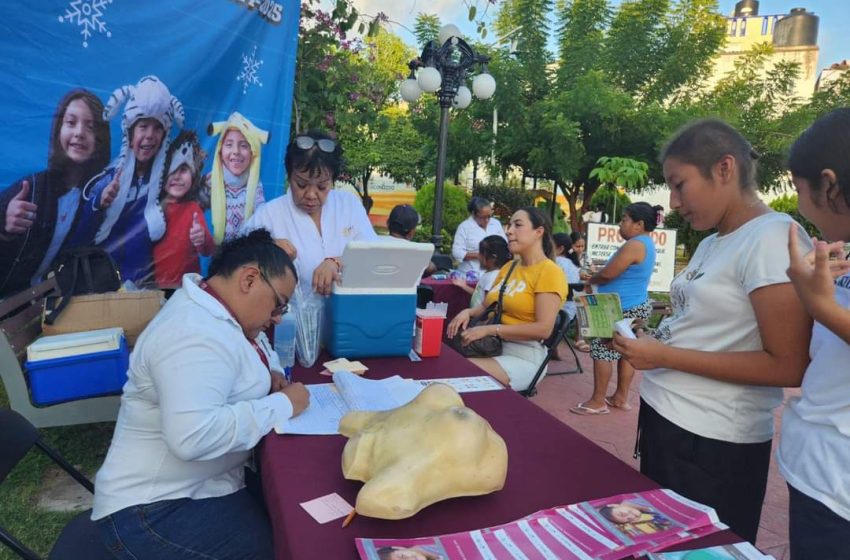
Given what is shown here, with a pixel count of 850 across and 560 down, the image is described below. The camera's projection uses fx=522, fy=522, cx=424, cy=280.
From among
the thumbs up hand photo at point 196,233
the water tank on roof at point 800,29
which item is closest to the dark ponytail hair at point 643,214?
the thumbs up hand photo at point 196,233

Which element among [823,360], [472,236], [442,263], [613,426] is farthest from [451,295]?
[823,360]

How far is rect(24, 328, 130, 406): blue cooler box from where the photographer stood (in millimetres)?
2363

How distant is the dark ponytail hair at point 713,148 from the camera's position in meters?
1.36

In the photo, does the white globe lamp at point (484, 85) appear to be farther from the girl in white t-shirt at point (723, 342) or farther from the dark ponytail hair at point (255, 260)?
the dark ponytail hair at point (255, 260)

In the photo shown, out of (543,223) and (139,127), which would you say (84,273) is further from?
(543,223)

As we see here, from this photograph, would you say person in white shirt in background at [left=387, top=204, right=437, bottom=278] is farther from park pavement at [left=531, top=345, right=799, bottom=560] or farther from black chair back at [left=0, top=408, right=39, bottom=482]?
black chair back at [left=0, top=408, right=39, bottom=482]

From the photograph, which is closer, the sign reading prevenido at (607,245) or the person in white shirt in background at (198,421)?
the person in white shirt in background at (198,421)

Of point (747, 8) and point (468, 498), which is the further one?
point (747, 8)

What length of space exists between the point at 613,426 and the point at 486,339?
1.74 meters

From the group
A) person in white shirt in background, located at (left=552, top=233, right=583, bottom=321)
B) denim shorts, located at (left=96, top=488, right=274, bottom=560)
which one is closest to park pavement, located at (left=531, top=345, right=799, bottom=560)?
person in white shirt in background, located at (left=552, top=233, right=583, bottom=321)

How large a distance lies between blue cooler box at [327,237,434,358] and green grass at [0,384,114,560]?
1595 mm

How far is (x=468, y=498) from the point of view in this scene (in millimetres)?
1136

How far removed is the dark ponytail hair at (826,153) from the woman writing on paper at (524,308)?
1693mm

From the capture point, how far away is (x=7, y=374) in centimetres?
232
